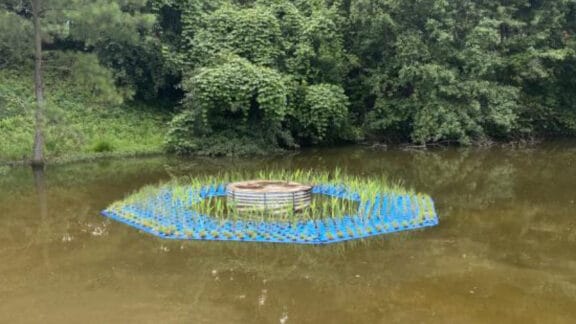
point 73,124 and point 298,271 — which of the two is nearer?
point 298,271

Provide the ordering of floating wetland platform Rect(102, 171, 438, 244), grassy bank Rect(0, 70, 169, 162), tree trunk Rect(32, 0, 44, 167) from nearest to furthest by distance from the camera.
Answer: floating wetland platform Rect(102, 171, 438, 244) → tree trunk Rect(32, 0, 44, 167) → grassy bank Rect(0, 70, 169, 162)

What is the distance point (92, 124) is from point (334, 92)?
6.81 meters

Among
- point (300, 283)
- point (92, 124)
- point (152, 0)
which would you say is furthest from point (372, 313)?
point (152, 0)

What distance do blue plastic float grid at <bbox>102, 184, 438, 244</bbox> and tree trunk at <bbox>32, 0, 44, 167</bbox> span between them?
4459 millimetres

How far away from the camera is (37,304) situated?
16.1 feet

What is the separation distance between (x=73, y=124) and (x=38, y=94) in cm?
230

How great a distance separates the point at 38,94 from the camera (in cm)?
1254

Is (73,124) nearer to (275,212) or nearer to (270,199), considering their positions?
(270,199)

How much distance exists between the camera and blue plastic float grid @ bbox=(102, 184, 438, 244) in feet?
22.4

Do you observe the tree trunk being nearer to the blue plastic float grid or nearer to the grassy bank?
the grassy bank

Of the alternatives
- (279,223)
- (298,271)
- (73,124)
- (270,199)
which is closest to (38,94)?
(73,124)

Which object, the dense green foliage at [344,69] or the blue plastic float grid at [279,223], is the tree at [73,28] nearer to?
the dense green foliage at [344,69]

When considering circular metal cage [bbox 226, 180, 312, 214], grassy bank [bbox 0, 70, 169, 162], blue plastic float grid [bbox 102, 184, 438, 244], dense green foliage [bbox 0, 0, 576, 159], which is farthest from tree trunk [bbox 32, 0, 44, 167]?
circular metal cage [bbox 226, 180, 312, 214]

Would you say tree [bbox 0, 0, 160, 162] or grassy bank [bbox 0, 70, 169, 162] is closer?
tree [bbox 0, 0, 160, 162]
